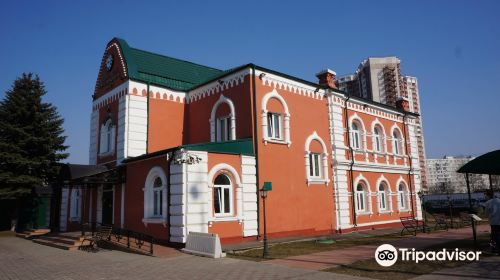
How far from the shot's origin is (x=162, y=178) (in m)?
14.9

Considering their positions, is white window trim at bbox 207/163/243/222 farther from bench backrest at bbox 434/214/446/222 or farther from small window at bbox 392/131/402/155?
small window at bbox 392/131/402/155

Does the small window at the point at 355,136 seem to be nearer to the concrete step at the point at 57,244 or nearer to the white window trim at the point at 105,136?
the white window trim at the point at 105,136

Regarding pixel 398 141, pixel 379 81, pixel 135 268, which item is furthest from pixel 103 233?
pixel 379 81

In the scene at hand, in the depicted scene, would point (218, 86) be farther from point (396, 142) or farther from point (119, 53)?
point (396, 142)

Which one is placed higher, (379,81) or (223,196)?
(379,81)

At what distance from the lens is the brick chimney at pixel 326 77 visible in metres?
21.2

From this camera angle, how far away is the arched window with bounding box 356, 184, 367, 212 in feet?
70.4

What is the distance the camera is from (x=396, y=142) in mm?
26109

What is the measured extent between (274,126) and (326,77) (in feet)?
18.2

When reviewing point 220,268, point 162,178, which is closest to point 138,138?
point 162,178

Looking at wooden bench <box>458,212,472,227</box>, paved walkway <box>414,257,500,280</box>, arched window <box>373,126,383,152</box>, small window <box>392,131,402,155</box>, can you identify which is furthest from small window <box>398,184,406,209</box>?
paved walkway <box>414,257,500,280</box>

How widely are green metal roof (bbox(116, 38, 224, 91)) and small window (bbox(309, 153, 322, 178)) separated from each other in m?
6.97

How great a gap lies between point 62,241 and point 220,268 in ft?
33.0

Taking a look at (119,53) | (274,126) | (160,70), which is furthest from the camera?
(160,70)
